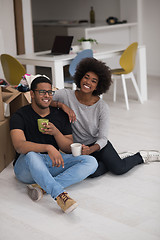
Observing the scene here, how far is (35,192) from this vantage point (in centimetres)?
257

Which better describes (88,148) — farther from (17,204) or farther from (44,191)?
(17,204)

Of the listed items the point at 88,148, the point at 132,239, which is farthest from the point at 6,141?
the point at 132,239

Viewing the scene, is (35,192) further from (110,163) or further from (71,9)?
(71,9)

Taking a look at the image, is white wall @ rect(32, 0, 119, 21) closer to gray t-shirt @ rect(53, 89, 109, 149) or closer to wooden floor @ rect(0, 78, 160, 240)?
gray t-shirt @ rect(53, 89, 109, 149)

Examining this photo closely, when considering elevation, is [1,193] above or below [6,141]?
below

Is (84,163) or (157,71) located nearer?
(84,163)

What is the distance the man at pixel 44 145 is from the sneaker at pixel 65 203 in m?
0.12

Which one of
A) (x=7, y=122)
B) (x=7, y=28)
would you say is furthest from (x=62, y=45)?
(x=7, y=122)

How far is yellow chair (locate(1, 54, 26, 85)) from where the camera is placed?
14.0 feet

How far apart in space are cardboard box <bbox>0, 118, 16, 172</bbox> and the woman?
1.50 ft

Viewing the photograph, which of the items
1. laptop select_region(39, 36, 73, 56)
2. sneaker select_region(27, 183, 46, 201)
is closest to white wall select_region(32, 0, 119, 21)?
laptop select_region(39, 36, 73, 56)

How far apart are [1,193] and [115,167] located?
2.71 feet

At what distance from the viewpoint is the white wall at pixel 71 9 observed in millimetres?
7559

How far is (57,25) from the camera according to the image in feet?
23.6
